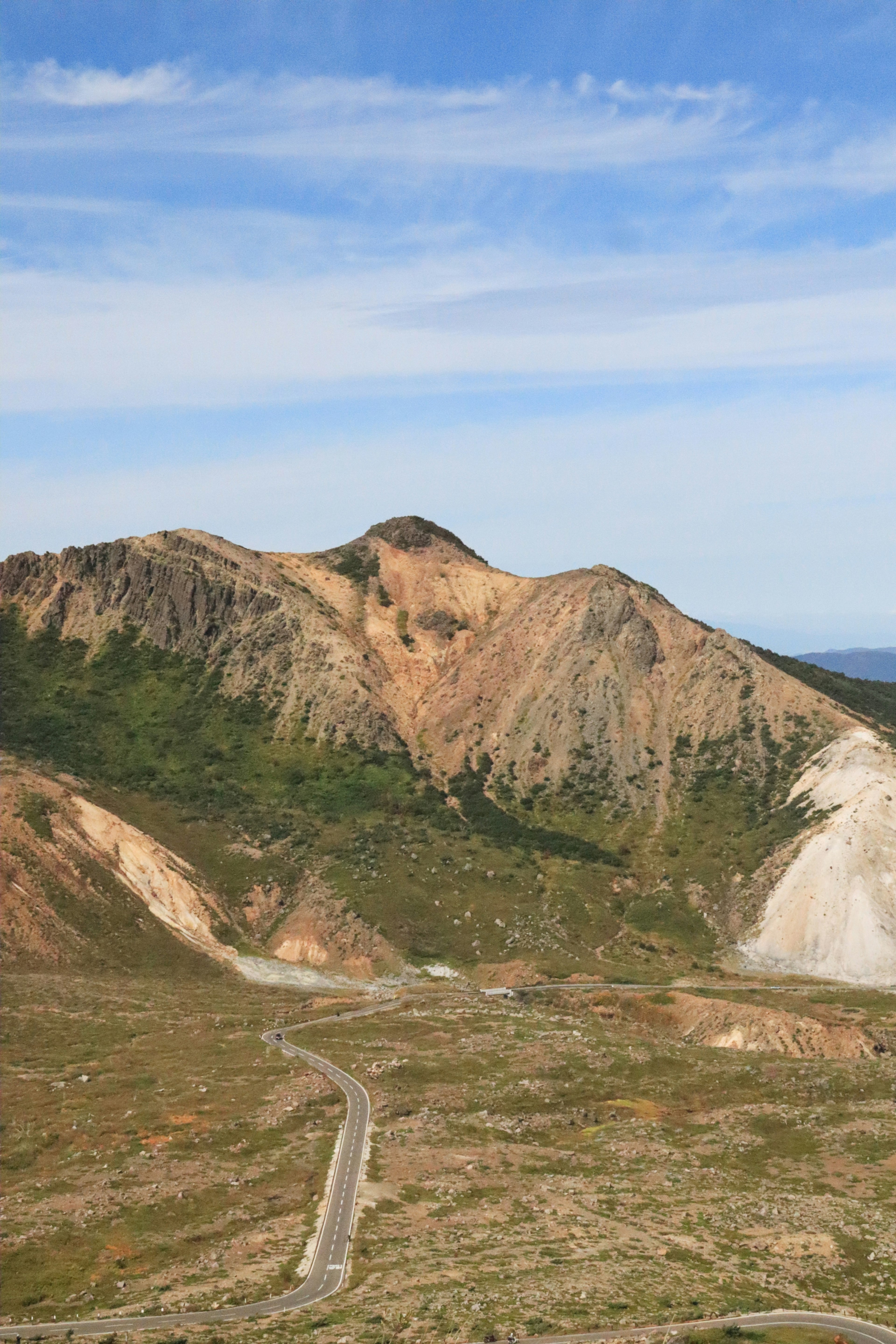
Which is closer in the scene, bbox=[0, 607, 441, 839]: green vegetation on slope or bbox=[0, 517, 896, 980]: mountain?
bbox=[0, 517, 896, 980]: mountain

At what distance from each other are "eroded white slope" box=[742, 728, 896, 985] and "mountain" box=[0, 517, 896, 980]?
30.9 inches

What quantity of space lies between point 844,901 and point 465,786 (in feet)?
194

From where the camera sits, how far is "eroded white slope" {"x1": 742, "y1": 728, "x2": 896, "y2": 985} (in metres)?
140

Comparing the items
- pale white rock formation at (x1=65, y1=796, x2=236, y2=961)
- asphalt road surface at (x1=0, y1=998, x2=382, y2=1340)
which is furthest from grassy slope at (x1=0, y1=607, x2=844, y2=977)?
asphalt road surface at (x1=0, y1=998, x2=382, y2=1340)

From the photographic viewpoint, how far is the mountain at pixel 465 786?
147m

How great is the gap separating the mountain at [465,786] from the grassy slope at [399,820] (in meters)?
0.36

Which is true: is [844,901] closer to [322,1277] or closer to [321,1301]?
[322,1277]

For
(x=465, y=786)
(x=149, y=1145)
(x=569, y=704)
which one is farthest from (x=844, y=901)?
(x=149, y=1145)

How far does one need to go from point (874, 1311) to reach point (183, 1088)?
185 ft

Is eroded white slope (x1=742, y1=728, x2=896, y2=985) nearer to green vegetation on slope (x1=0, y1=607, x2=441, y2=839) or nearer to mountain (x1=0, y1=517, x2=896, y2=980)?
mountain (x1=0, y1=517, x2=896, y2=980)

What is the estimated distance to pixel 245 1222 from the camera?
69500 mm

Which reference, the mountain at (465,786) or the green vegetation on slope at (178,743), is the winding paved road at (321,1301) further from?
the green vegetation on slope at (178,743)

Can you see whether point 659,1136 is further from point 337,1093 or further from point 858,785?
point 858,785

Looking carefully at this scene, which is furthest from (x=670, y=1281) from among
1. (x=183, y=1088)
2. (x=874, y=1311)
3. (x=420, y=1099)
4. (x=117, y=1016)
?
(x=117, y=1016)
